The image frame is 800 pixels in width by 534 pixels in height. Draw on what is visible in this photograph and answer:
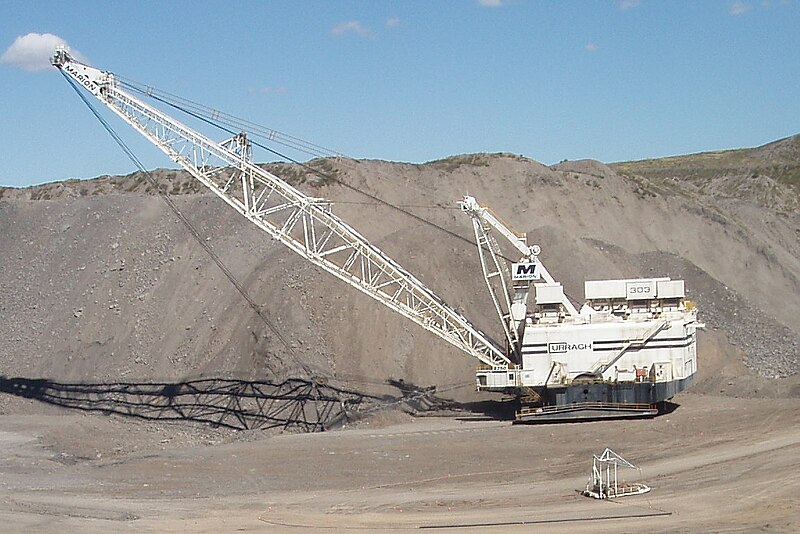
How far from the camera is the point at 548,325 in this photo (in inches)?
1668

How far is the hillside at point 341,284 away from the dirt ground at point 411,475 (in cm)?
471

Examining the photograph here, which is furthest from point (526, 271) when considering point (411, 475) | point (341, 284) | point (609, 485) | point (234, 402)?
point (609, 485)

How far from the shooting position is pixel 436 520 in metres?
27.5

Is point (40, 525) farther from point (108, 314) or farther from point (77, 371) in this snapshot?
point (108, 314)

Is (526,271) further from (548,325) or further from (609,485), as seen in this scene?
(609,485)

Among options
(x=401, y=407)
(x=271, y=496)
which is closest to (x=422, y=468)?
(x=271, y=496)

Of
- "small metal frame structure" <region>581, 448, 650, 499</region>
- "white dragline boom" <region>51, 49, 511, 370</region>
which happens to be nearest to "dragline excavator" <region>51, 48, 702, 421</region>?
"white dragline boom" <region>51, 49, 511, 370</region>

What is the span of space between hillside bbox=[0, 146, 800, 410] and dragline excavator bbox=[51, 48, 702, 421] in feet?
17.0

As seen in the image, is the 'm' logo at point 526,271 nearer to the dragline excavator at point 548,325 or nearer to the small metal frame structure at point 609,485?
the dragline excavator at point 548,325

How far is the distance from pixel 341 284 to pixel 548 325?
12.3 meters

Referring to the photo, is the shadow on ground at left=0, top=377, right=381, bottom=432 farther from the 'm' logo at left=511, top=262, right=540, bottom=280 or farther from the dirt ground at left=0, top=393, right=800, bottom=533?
the 'm' logo at left=511, top=262, right=540, bottom=280

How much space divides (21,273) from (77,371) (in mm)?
13569

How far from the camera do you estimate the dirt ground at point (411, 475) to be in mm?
27375

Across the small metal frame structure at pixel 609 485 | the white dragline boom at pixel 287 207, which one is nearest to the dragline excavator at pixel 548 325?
the white dragline boom at pixel 287 207
